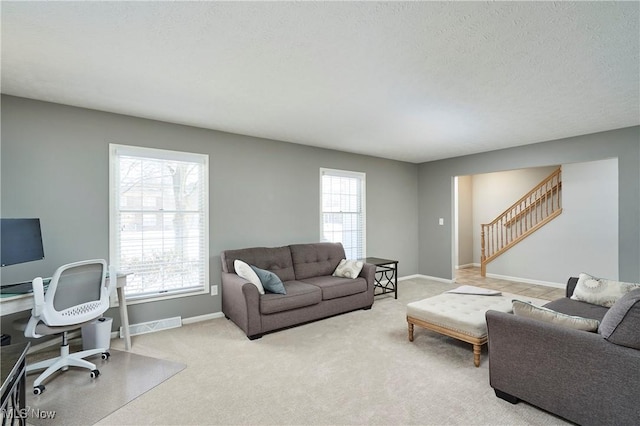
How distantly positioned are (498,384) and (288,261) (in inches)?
109

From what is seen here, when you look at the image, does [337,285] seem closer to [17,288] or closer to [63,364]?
[63,364]

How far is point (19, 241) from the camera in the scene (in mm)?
2506

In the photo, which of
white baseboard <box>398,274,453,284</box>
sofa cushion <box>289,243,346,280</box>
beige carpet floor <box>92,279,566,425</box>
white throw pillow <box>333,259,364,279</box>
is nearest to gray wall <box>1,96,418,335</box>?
sofa cushion <box>289,243,346,280</box>

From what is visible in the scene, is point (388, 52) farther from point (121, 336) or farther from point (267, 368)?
point (121, 336)

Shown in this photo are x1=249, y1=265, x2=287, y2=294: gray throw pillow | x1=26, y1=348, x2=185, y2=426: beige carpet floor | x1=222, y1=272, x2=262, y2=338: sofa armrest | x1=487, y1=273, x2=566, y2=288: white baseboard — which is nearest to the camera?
x1=26, y1=348, x2=185, y2=426: beige carpet floor

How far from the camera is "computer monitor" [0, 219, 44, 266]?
7.87 ft

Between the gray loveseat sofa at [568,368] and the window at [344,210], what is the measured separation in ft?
10.7

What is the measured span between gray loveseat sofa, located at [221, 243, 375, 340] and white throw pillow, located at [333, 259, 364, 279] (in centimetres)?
9

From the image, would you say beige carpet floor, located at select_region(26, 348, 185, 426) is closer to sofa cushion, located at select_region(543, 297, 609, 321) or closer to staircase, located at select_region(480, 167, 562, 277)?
sofa cushion, located at select_region(543, 297, 609, 321)

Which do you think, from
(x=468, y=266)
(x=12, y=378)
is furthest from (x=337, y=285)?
(x=468, y=266)

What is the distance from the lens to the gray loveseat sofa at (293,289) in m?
3.29

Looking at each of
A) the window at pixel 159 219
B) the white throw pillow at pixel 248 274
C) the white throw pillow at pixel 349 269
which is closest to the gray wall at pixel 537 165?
the white throw pillow at pixel 349 269

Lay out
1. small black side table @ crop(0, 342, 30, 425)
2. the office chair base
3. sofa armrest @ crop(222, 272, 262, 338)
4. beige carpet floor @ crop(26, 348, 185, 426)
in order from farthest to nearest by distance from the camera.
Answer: sofa armrest @ crop(222, 272, 262, 338) → the office chair base → beige carpet floor @ crop(26, 348, 185, 426) → small black side table @ crop(0, 342, 30, 425)

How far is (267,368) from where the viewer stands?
262cm
